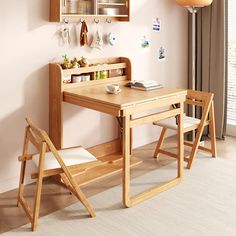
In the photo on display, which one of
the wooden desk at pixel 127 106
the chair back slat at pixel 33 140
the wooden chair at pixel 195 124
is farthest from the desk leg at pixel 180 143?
the chair back slat at pixel 33 140

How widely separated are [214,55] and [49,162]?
2.41 m

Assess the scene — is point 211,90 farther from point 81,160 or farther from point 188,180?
point 81,160

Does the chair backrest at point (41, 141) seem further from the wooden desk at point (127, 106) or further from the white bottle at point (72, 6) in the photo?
the white bottle at point (72, 6)

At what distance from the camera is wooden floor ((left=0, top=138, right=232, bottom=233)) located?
2.66 m

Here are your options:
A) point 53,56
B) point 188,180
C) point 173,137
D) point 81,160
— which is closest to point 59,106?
point 53,56

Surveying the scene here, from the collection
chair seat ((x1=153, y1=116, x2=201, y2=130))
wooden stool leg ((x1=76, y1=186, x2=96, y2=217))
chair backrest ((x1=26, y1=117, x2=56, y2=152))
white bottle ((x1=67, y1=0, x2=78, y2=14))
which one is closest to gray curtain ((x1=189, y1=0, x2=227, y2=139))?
chair seat ((x1=153, y1=116, x2=201, y2=130))

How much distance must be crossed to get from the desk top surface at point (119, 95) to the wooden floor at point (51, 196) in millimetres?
707

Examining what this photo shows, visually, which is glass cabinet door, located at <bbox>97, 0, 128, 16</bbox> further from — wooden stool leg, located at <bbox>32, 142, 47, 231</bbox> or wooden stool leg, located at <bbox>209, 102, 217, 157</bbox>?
wooden stool leg, located at <bbox>32, 142, 47, 231</bbox>

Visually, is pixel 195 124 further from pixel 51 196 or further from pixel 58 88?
pixel 51 196

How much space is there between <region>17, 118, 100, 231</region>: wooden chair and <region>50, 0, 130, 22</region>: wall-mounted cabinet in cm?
92

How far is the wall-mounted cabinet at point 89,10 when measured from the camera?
10.0 ft

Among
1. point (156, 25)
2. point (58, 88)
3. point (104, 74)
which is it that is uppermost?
point (156, 25)

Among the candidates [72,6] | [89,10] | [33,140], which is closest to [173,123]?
[89,10]

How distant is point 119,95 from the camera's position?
3.02 metres
